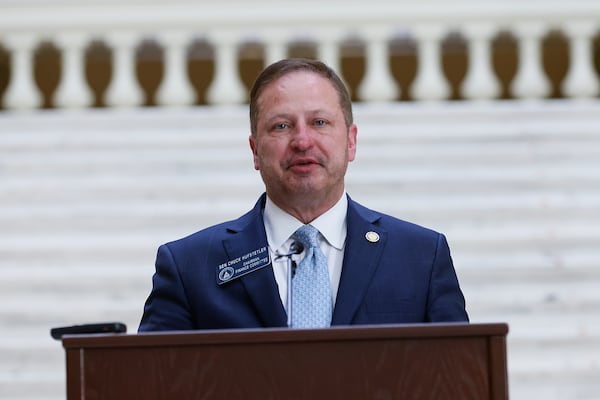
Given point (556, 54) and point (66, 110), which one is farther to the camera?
point (556, 54)

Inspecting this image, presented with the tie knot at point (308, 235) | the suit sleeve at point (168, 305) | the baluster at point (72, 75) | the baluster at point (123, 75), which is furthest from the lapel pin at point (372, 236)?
the baluster at point (72, 75)

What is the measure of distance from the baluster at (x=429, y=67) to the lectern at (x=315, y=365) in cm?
540

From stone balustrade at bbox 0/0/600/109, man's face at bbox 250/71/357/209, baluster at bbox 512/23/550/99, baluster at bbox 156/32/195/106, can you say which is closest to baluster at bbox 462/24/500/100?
stone balustrade at bbox 0/0/600/109

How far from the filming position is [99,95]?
9805 mm

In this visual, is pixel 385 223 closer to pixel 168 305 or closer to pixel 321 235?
pixel 321 235

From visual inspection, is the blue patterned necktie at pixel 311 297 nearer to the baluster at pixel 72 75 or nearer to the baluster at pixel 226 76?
the baluster at pixel 226 76

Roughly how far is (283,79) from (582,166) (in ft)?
12.5

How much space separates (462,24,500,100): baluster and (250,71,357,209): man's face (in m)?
4.74

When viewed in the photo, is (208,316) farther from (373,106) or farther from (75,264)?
(373,106)

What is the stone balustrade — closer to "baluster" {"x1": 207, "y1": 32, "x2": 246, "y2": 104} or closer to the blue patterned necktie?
"baluster" {"x1": 207, "y1": 32, "x2": 246, "y2": 104}

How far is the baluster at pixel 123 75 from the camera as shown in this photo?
7891mm

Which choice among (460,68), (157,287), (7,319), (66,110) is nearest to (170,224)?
(7,319)

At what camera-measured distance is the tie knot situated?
3207mm

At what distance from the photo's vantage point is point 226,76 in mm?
7961
